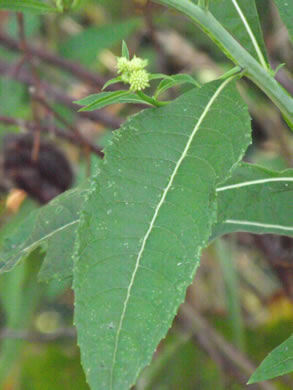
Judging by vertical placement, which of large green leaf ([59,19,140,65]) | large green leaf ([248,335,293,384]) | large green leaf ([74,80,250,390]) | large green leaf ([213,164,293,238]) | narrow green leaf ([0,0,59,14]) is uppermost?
large green leaf ([59,19,140,65])

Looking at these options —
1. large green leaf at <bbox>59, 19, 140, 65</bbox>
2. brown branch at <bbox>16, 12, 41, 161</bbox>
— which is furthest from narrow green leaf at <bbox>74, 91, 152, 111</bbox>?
large green leaf at <bbox>59, 19, 140, 65</bbox>

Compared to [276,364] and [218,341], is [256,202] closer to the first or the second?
[276,364]

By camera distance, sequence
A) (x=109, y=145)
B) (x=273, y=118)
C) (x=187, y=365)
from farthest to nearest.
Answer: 1. (x=273, y=118)
2. (x=187, y=365)
3. (x=109, y=145)

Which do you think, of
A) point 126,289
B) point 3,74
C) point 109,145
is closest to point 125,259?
point 126,289

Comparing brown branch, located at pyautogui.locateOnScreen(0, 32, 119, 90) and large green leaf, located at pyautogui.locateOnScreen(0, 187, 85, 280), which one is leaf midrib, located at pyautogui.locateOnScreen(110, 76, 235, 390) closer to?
large green leaf, located at pyautogui.locateOnScreen(0, 187, 85, 280)

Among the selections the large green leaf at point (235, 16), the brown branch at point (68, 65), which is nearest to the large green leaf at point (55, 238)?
the large green leaf at point (235, 16)

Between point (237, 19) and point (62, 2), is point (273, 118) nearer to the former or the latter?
point (237, 19)
